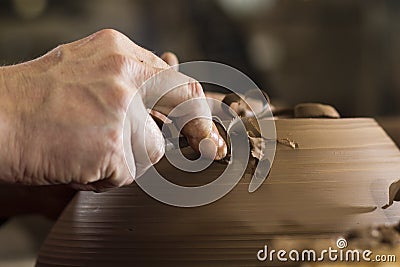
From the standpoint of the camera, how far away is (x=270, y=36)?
427 cm

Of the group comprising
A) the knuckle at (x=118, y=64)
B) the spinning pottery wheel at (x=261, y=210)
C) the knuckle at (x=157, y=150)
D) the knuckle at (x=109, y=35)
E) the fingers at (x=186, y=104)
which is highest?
the knuckle at (x=109, y=35)

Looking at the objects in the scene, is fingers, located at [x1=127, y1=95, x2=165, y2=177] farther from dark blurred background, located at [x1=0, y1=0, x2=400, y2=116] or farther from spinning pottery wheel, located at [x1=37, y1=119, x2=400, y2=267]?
dark blurred background, located at [x1=0, y1=0, x2=400, y2=116]

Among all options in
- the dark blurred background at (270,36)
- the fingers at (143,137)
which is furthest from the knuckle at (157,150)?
the dark blurred background at (270,36)

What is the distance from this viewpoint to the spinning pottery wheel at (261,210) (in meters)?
0.67

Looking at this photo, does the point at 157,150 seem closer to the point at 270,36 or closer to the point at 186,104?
the point at 186,104

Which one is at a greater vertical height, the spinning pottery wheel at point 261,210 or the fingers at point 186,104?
the fingers at point 186,104

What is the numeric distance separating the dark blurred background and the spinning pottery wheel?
331cm

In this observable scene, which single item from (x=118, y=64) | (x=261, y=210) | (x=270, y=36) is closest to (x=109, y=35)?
(x=118, y=64)

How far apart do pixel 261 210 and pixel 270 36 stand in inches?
144

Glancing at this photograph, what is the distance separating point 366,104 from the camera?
4309 millimetres

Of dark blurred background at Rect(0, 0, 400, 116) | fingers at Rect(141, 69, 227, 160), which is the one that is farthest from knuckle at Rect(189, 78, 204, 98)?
dark blurred background at Rect(0, 0, 400, 116)

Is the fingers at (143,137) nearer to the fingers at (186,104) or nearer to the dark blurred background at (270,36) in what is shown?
the fingers at (186,104)

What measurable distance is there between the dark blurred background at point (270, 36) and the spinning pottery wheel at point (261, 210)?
10.9ft

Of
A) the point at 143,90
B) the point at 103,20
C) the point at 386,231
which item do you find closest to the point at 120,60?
→ the point at 143,90
